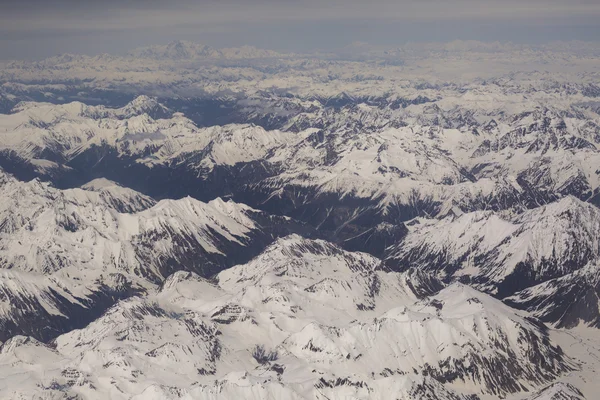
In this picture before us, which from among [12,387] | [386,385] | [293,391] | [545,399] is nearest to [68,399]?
[12,387]

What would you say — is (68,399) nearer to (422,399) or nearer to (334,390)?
(334,390)

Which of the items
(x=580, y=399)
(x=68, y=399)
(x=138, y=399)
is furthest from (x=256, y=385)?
(x=580, y=399)

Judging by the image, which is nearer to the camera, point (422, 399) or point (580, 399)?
point (422, 399)

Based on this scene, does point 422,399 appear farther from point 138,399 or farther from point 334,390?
point 138,399

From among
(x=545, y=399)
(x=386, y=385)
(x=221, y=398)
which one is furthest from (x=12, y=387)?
(x=545, y=399)

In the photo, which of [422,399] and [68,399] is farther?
[68,399]

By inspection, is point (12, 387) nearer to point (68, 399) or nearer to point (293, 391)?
point (68, 399)
